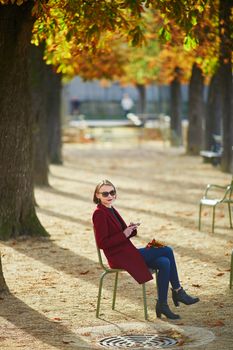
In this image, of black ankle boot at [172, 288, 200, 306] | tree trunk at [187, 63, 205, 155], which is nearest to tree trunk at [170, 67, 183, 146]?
tree trunk at [187, 63, 205, 155]

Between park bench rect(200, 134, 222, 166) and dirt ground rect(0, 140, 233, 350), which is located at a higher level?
park bench rect(200, 134, 222, 166)

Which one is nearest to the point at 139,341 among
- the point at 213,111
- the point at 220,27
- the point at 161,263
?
the point at 161,263

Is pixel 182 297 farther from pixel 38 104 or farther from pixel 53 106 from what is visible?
pixel 53 106

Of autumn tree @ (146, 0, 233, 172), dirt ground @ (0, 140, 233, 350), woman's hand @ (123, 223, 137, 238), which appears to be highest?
autumn tree @ (146, 0, 233, 172)

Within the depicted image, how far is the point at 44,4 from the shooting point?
42.1 ft

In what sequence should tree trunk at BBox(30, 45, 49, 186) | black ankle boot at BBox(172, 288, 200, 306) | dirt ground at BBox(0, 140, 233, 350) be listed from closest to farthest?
dirt ground at BBox(0, 140, 233, 350) → black ankle boot at BBox(172, 288, 200, 306) → tree trunk at BBox(30, 45, 49, 186)

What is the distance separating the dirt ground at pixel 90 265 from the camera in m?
10.3

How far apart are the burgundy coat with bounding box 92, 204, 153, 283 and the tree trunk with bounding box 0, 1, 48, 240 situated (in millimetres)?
5073

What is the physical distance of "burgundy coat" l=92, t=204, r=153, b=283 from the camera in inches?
411

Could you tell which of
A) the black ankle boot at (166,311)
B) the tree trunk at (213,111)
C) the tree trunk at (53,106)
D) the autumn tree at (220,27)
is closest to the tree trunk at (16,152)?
the autumn tree at (220,27)

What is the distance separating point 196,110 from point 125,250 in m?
29.9

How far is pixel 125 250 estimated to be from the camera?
10.5m

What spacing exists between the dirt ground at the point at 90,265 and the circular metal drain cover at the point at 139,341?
28 centimetres

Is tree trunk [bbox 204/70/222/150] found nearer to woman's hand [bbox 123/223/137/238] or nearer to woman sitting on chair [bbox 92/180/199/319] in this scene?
woman sitting on chair [bbox 92/180/199/319]
